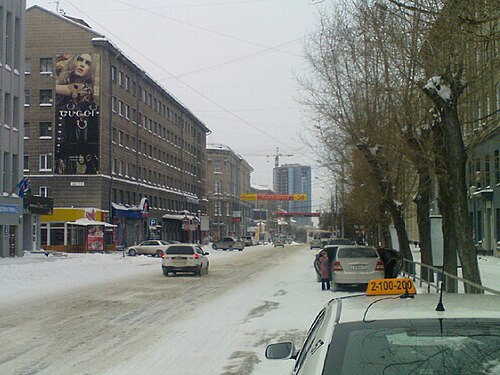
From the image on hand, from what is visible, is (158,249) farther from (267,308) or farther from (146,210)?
(267,308)

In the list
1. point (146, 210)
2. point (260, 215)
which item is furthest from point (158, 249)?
point (260, 215)

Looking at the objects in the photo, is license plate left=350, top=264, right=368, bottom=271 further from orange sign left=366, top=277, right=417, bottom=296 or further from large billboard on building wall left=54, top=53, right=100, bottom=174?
large billboard on building wall left=54, top=53, right=100, bottom=174

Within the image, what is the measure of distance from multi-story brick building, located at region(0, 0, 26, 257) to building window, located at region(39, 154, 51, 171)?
664 inches

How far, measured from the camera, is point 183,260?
31297 mm

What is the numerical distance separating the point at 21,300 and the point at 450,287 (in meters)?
11.9

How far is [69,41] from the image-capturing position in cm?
6250

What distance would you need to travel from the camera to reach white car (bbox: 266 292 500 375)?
3434 mm

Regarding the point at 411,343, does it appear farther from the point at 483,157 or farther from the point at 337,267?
the point at 483,157

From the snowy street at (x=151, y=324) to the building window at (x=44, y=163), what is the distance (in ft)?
119

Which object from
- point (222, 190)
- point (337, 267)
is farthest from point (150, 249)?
point (222, 190)

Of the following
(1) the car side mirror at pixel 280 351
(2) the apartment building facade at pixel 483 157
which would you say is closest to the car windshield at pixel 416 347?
(1) the car side mirror at pixel 280 351

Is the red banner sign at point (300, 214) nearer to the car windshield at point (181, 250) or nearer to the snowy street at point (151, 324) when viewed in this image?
the car windshield at point (181, 250)

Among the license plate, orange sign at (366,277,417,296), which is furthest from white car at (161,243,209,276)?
orange sign at (366,277,417,296)

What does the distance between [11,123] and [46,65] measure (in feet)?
67.6
